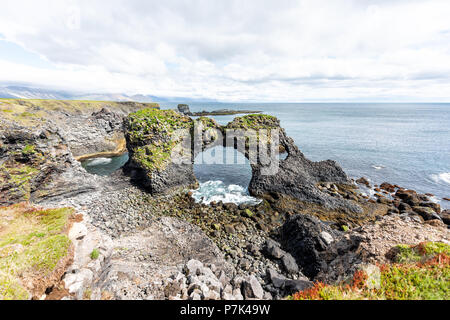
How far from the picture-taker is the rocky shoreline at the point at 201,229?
38.9 ft

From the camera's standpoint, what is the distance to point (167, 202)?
25.6m

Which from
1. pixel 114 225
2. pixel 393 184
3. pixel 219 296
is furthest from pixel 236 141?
pixel 393 184

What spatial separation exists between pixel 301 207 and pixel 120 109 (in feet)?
319

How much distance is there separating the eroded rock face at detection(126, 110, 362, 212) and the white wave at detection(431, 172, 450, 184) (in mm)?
19737

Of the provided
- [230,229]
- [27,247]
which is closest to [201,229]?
[230,229]

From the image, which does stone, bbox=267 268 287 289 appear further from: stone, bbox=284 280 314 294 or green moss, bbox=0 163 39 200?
green moss, bbox=0 163 39 200

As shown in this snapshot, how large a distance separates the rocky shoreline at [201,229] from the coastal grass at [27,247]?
1136 mm

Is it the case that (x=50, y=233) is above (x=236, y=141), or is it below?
below

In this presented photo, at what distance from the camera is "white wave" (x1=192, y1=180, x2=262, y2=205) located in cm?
2686

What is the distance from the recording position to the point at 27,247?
35.6 feet

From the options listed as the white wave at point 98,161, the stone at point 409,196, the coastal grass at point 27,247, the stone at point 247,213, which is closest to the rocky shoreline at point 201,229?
the stone at point 247,213

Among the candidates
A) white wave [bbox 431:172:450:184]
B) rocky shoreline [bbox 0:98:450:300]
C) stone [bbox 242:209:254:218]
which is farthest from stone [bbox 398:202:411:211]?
stone [bbox 242:209:254:218]

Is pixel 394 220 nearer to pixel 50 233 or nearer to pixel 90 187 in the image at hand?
pixel 50 233

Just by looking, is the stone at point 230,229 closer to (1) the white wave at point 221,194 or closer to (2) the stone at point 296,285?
(1) the white wave at point 221,194
